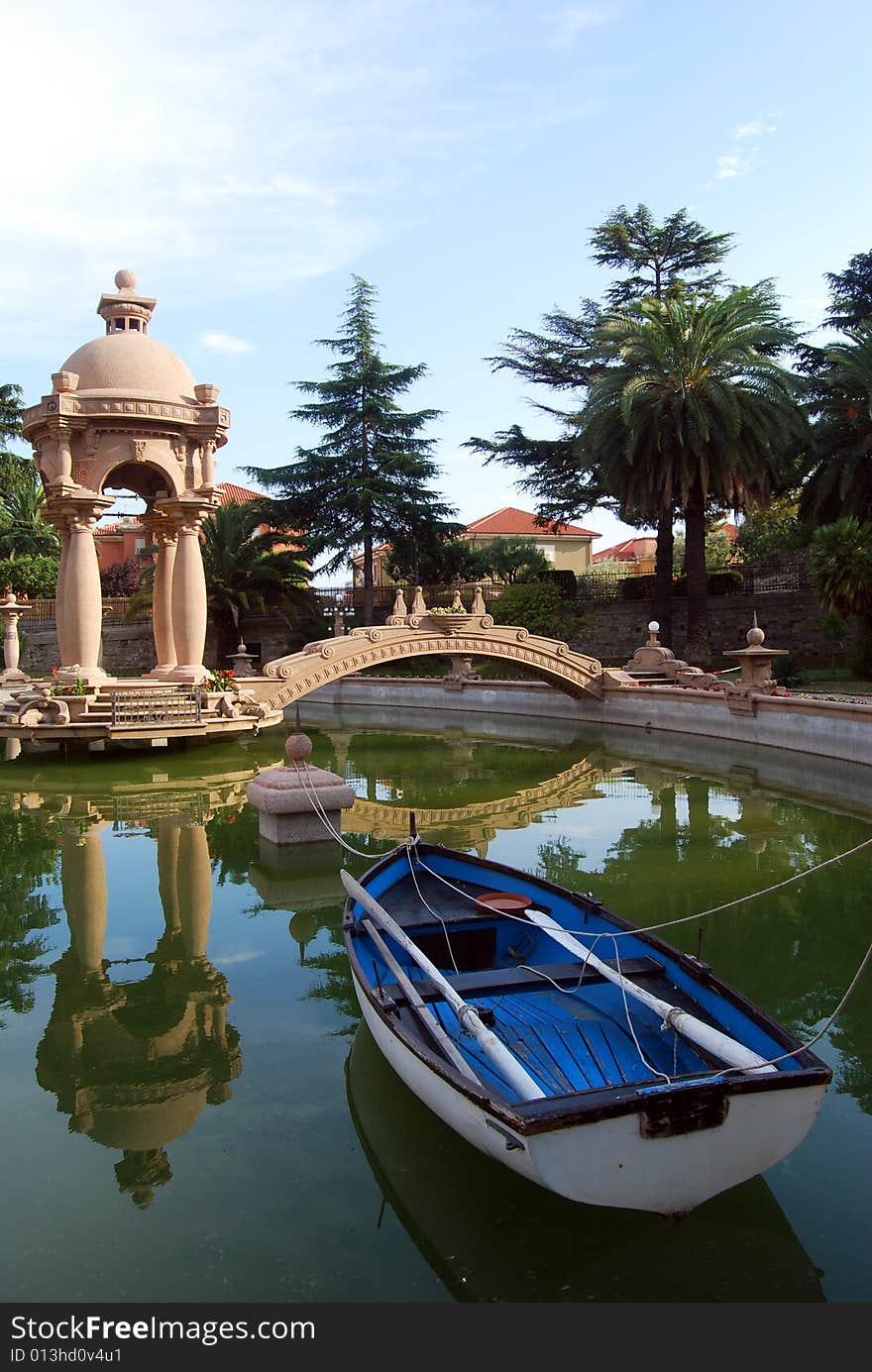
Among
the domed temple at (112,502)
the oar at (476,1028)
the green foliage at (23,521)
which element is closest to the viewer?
the oar at (476,1028)

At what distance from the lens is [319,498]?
3675 centimetres

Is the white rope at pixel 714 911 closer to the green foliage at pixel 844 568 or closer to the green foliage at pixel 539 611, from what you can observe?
the green foliage at pixel 844 568

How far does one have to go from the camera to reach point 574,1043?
16.4 feet

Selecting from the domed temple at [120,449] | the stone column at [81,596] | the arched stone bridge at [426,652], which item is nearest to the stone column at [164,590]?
the domed temple at [120,449]

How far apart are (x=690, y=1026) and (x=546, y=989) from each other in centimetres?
121

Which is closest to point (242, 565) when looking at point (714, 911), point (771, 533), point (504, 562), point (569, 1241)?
point (504, 562)

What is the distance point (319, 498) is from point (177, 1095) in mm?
32684

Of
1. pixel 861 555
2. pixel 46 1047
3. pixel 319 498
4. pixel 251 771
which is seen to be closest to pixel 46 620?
pixel 319 498

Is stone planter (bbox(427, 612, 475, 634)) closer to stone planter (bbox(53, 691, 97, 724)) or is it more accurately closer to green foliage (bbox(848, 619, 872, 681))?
stone planter (bbox(53, 691, 97, 724))

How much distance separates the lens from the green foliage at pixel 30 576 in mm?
38188

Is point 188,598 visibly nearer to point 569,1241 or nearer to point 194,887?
point 194,887

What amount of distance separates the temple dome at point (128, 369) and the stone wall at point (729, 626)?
712 inches

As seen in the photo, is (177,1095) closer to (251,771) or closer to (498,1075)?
(498,1075)

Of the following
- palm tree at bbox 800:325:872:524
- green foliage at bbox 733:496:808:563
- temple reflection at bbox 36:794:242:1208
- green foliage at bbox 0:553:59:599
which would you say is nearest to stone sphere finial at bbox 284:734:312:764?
temple reflection at bbox 36:794:242:1208
